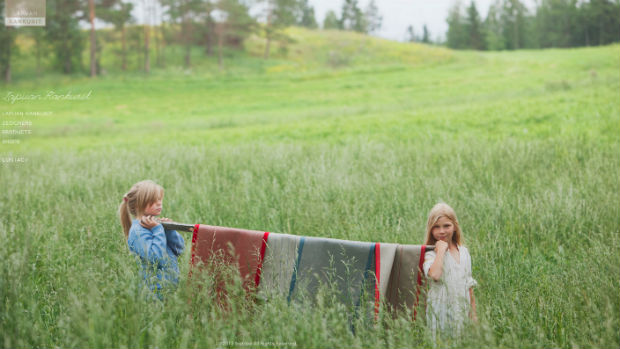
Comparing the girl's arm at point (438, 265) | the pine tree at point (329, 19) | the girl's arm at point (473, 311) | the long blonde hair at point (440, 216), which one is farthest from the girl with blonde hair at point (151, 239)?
the pine tree at point (329, 19)

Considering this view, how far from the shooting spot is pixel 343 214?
556 cm

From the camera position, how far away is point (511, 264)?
13.3 feet

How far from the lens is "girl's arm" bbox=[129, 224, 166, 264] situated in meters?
3.12

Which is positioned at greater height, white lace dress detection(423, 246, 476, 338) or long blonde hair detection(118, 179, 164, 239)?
long blonde hair detection(118, 179, 164, 239)

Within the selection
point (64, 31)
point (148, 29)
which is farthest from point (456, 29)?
point (64, 31)

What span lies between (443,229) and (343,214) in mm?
2536

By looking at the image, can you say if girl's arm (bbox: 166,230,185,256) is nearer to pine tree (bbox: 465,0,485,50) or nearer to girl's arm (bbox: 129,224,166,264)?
girl's arm (bbox: 129,224,166,264)

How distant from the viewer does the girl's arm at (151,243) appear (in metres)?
3.12

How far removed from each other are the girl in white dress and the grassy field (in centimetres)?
14

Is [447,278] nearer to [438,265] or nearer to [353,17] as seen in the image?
[438,265]

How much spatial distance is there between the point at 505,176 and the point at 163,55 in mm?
46460

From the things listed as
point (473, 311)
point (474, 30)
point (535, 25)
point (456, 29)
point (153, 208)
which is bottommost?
point (473, 311)

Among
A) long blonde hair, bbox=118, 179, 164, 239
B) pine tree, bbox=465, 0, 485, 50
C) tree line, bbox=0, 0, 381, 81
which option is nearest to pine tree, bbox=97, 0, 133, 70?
tree line, bbox=0, 0, 381, 81

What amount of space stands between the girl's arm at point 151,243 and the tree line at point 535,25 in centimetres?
3989
